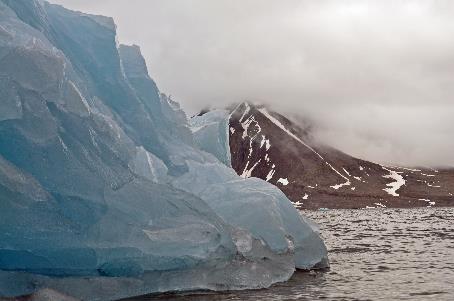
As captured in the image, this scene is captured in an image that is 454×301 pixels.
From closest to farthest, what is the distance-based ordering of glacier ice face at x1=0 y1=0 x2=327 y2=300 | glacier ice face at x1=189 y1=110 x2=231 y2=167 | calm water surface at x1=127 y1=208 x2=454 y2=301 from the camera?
glacier ice face at x1=0 y1=0 x2=327 y2=300 → calm water surface at x1=127 y1=208 x2=454 y2=301 → glacier ice face at x1=189 y1=110 x2=231 y2=167

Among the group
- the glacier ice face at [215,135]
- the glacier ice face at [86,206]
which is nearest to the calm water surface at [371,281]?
the glacier ice face at [86,206]

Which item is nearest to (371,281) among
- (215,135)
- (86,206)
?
(86,206)

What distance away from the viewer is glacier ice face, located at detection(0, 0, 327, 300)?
39.0 feet

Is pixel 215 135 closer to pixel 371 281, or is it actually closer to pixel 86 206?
pixel 371 281

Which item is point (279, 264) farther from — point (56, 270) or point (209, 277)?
point (56, 270)

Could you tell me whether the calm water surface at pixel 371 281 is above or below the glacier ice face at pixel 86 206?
below

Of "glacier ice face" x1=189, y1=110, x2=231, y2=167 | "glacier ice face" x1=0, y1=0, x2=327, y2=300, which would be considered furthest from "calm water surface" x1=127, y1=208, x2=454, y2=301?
"glacier ice face" x1=189, y1=110, x2=231, y2=167

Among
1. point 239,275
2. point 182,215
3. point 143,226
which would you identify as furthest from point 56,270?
point 239,275

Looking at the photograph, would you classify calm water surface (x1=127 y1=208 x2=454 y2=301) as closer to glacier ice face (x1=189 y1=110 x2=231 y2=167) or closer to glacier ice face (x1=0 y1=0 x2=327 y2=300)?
glacier ice face (x1=0 y1=0 x2=327 y2=300)

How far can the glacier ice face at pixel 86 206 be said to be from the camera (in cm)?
1188

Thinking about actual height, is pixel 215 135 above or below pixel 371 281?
above

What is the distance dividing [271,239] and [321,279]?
6.10ft

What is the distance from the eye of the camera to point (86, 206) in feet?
41.0

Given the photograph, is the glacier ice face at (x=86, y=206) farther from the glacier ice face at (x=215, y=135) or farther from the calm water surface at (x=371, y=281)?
the glacier ice face at (x=215, y=135)
